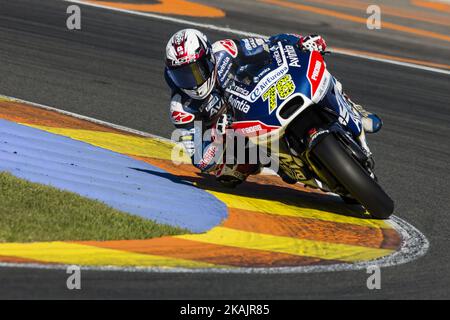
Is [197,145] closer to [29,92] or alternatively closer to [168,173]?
[168,173]

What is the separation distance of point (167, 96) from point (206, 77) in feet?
15.3

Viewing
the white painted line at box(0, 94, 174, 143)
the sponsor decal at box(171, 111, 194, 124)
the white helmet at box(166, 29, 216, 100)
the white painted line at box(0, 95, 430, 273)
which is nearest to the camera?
the white painted line at box(0, 95, 430, 273)

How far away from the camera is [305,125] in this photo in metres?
7.93

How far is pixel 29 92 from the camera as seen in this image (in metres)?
12.2

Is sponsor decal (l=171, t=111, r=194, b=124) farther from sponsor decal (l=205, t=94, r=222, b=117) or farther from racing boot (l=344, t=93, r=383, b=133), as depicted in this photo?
racing boot (l=344, t=93, r=383, b=133)

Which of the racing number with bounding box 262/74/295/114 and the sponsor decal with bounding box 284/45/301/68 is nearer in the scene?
the racing number with bounding box 262/74/295/114

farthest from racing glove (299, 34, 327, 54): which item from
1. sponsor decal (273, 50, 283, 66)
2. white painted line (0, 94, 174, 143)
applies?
white painted line (0, 94, 174, 143)

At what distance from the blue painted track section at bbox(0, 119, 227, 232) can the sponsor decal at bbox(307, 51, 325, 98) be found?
1223 millimetres

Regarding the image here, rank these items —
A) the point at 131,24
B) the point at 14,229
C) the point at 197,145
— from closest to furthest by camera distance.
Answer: the point at 14,229
the point at 197,145
the point at 131,24

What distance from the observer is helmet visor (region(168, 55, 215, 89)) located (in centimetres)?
812

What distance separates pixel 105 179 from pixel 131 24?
8.63 m

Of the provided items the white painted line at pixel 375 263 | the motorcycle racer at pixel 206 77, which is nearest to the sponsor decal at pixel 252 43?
the motorcycle racer at pixel 206 77

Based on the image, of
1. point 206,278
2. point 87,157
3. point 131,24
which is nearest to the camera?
point 206,278

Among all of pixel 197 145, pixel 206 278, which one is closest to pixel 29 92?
pixel 197 145
